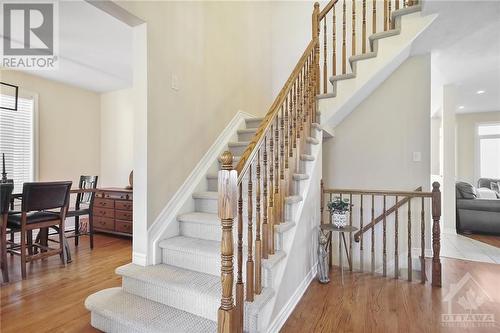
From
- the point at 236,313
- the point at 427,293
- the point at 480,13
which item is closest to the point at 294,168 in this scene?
the point at 236,313

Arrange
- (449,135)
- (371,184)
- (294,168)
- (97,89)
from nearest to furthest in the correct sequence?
(294,168) → (371,184) → (449,135) → (97,89)

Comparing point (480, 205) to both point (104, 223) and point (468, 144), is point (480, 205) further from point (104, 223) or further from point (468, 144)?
point (104, 223)

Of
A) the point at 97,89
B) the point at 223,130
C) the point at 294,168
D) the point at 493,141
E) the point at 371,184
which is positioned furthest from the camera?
the point at 493,141

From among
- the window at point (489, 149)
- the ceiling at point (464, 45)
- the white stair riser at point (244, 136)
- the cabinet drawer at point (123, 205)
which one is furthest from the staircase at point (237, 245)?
the window at point (489, 149)

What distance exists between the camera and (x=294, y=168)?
8.07ft

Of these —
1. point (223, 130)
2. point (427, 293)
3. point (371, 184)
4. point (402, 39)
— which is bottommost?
point (427, 293)

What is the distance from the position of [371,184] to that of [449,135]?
7.55 ft

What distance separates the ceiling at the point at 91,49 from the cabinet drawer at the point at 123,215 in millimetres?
2216

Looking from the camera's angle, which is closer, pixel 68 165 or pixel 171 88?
pixel 171 88

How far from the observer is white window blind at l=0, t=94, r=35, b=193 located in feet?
13.7

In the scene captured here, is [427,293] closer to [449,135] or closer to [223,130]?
[223,130]

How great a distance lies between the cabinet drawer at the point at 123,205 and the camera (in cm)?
421

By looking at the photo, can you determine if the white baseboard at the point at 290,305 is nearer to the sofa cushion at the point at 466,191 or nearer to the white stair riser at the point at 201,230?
the white stair riser at the point at 201,230

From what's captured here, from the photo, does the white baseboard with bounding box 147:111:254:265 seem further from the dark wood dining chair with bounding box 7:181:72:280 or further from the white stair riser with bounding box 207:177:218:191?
the dark wood dining chair with bounding box 7:181:72:280
